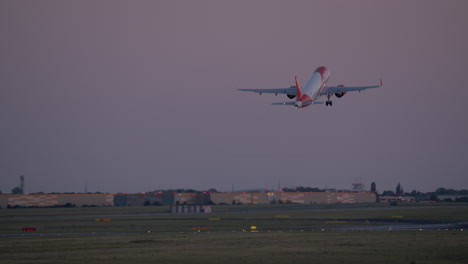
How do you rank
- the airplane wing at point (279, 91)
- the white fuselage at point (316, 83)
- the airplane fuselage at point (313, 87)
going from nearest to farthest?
the airplane fuselage at point (313, 87), the airplane wing at point (279, 91), the white fuselage at point (316, 83)

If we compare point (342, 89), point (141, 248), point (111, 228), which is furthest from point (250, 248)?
point (342, 89)

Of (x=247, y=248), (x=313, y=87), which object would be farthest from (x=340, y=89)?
(x=247, y=248)

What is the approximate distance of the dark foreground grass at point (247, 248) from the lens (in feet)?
165

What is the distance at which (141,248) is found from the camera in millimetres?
59344

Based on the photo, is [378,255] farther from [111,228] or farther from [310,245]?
[111,228]

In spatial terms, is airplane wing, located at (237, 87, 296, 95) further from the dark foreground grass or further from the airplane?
the dark foreground grass

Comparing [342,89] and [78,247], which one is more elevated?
[342,89]

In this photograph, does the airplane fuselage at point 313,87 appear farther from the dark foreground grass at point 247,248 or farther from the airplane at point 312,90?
the dark foreground grass at point 247,248

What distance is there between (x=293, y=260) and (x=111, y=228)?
46.9 metres

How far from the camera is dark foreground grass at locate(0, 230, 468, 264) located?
165ft

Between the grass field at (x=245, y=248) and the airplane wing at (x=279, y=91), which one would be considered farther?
the airplane wing at (x=279, y=91)

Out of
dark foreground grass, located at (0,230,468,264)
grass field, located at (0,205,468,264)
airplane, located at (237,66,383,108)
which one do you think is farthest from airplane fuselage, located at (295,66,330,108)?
grass field, located at (0,205,468,264)

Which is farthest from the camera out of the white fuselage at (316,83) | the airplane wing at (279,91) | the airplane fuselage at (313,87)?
the white fuselage at (316,83)

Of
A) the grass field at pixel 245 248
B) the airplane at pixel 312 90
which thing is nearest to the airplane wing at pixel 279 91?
the airplane at pixel 312 90
